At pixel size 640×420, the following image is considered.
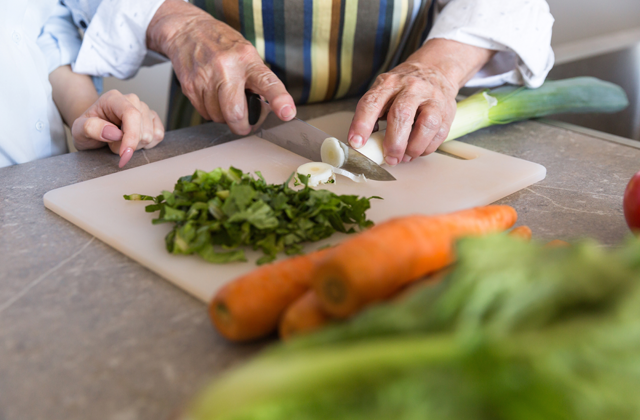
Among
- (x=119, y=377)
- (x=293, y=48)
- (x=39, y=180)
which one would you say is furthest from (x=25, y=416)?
(x=293, y=48)

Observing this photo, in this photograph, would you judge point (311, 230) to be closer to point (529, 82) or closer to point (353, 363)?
point (353, 363)

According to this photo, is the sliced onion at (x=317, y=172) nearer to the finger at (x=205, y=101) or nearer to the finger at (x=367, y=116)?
the finger at (x=367, y=116)

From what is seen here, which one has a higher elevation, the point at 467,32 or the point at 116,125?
Result: the point at 467,32

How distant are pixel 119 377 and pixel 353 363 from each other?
357mm

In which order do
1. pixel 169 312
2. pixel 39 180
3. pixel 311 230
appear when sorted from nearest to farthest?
pixel 169 312 → pixel 311 230 → pixel 39 180

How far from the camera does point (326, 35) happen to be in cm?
162

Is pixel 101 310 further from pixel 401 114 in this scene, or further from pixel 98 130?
pixel 401 114

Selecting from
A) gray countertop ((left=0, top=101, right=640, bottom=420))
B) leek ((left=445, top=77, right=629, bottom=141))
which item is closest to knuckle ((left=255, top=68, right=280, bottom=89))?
gray countertop ((left=0, top=101, right=640, bottom=420))

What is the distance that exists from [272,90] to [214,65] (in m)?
0.19

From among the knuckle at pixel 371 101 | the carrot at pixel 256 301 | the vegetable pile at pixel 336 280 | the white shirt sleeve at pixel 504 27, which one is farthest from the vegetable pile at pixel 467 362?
the white shirt sleeve at pixel 504 27

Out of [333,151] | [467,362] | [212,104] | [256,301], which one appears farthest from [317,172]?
[467,362]

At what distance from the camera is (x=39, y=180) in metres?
1.22

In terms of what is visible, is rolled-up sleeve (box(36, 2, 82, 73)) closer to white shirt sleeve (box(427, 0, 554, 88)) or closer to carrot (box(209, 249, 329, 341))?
white shirt sleeve (box(427, 0, 554, 88))

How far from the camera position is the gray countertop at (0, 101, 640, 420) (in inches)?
23.0
